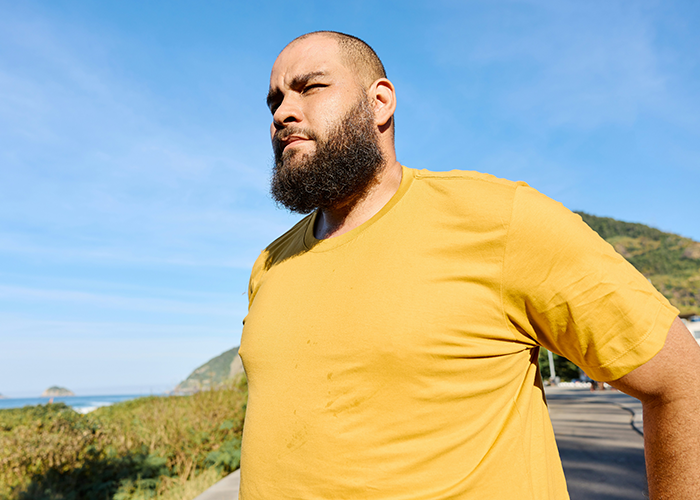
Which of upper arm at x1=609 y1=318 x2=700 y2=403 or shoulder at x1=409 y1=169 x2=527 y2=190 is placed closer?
upper arm at x1=609 y1=318 x2=700 y2=403

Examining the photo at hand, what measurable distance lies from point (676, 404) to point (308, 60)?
153cm

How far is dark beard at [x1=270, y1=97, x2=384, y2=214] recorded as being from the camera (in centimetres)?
165

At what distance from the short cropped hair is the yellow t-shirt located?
26.7 inches

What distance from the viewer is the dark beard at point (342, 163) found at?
1.65 m

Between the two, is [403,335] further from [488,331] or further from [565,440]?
[565,440]

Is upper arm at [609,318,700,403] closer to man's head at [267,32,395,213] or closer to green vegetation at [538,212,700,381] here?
man's head at [267,32,395,213]

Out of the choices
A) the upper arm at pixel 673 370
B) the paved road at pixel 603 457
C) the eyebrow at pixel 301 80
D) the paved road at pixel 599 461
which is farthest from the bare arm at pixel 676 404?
the paved road at pixel 599 461

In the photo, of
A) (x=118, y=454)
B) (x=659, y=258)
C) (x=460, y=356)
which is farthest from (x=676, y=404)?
(x=659, y=258)

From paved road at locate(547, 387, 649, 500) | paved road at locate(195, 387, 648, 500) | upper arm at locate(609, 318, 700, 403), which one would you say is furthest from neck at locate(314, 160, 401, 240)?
paved road at locate(195, 387, 648, 500)

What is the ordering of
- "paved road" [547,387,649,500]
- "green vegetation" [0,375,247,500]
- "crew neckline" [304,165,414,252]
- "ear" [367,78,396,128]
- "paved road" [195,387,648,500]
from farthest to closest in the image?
"green vegetation" [0,375,247,500] < "paved road" [547,387,649,500] < "paved road" [195,387,648,500] < "ear" [367,78,396,128] < "crew neckline" [304,165,414,252]

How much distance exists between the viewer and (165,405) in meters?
8.98

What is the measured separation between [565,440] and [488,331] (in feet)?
33.9

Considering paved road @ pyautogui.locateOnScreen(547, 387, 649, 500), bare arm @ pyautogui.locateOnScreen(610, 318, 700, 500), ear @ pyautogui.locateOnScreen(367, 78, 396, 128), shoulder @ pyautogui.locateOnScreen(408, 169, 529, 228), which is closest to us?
bare arm @ pyautogui.locateOnScreen(610, 318, 700, 500)

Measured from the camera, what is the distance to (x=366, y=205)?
5.47 feet
